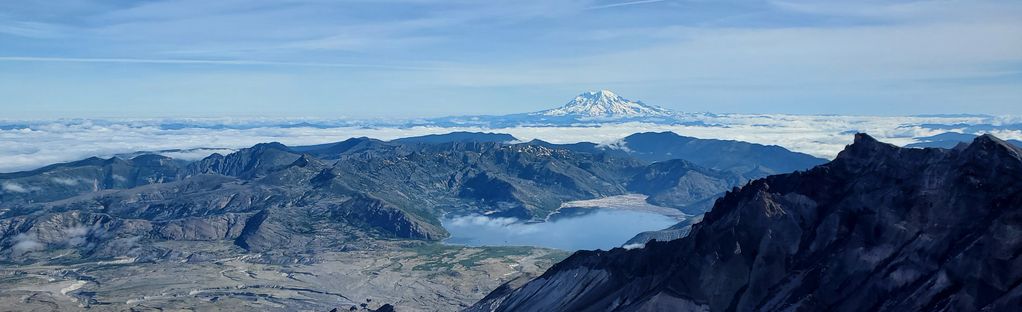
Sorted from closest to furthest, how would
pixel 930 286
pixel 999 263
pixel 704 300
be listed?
pixel 999 263
pixel 930 286
pixel 704 300

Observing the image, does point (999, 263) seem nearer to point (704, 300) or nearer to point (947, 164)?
point (947, 164)

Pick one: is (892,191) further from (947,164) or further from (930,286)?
(930,286)

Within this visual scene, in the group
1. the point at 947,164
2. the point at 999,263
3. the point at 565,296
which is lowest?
the point at 565,296

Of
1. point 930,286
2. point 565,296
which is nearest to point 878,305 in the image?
point 930,286

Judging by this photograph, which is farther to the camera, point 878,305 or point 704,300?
point 704,300

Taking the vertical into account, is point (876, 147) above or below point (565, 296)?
above

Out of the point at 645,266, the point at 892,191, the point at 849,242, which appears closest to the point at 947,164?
the point at 892,191

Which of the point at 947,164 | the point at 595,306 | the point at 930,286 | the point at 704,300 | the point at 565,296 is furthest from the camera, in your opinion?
the point at 565,296
